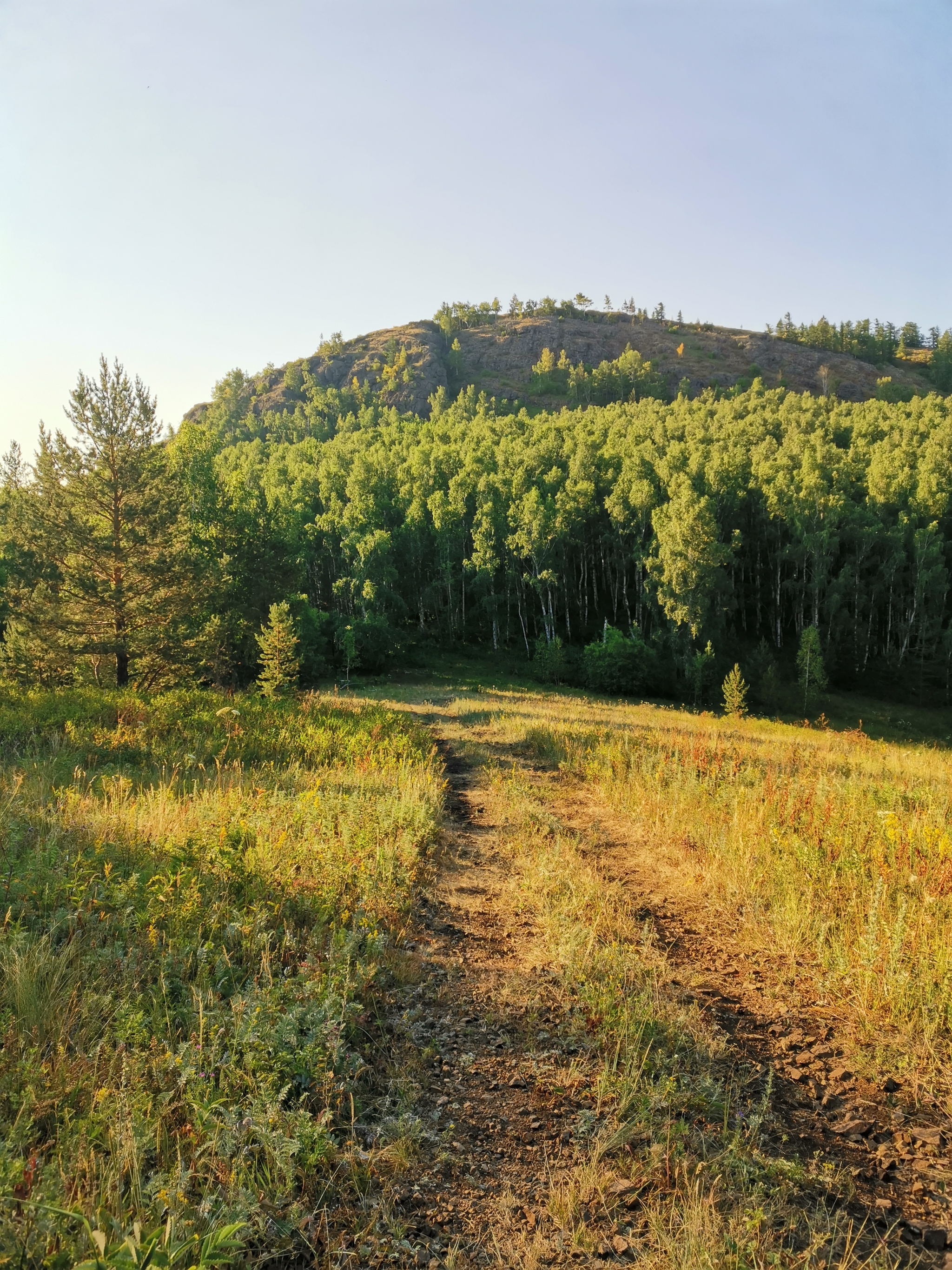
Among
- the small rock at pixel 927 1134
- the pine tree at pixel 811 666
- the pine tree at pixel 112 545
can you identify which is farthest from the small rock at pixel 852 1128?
the pine tree at pixel 811 666

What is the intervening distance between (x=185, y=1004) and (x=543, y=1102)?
231 centimetres

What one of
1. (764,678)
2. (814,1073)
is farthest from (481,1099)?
(764,678)

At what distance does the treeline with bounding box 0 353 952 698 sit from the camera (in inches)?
1428

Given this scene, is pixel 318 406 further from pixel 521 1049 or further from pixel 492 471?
pixel 521 1049

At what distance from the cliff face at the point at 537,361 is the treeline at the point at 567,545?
76115mm

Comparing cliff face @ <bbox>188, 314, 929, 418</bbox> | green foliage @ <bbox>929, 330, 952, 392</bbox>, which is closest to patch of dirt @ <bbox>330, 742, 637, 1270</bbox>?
cliff face @ <bbox>188, 314, 929, 418</bbox>

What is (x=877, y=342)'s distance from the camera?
172 m

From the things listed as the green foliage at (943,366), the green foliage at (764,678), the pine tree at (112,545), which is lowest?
the green foliage at (764,678)

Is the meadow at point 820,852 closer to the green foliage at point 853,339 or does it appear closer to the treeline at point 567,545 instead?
the treeline at point 567,545

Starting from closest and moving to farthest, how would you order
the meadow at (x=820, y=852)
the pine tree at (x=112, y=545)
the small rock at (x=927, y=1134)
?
the small rock at (x=927, y=1134), the meadow at (x=820, y=852), the pine tree at (x=112, y=545)

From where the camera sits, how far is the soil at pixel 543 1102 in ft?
8.68

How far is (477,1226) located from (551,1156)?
56cm

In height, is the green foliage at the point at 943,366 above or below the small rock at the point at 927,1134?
above

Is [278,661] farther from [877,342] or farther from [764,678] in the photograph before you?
[877,342]
